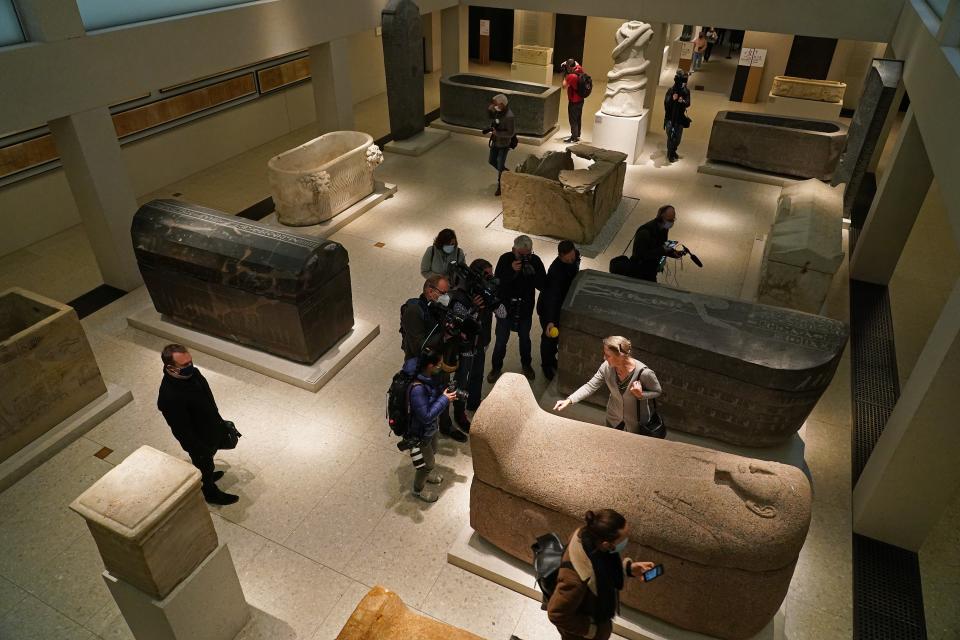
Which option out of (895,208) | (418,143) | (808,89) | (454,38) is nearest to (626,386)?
(895,208)

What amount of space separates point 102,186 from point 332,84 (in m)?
4.03

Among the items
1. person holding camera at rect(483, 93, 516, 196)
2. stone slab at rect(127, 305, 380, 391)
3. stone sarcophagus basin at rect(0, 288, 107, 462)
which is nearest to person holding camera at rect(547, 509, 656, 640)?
stone slab at rect(127, 305, 380, 391)

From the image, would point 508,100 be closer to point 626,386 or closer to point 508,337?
point 508,337

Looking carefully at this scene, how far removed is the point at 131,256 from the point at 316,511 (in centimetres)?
417

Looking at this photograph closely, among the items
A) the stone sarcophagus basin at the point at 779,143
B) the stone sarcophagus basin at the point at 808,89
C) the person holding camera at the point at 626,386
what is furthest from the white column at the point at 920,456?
the stone sarcophagus basin at the point at 808,89

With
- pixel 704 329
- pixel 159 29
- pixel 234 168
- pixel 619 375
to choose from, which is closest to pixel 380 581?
pixel 619 375

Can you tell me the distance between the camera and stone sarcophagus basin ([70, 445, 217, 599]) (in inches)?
116

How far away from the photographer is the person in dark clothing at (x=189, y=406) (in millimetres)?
3771

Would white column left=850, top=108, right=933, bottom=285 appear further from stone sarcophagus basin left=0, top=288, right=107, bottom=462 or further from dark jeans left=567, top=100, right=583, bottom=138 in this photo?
stone sarcophagus basin left=0, top=288, right=107, bottom=462

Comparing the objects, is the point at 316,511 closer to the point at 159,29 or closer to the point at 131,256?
the point at 131,256

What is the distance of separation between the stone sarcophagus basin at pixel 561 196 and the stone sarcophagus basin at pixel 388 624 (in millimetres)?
5538

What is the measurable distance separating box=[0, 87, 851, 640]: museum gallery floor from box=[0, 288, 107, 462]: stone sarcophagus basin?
30 centimetres

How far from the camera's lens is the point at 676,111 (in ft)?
32.8

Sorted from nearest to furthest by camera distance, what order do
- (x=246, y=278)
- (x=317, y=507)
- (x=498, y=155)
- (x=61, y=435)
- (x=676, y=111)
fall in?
(x=317, y=507) → (x=61, y=435) → (x=246, y=278) → (x=498, y=155) → (x=676, y=111)
